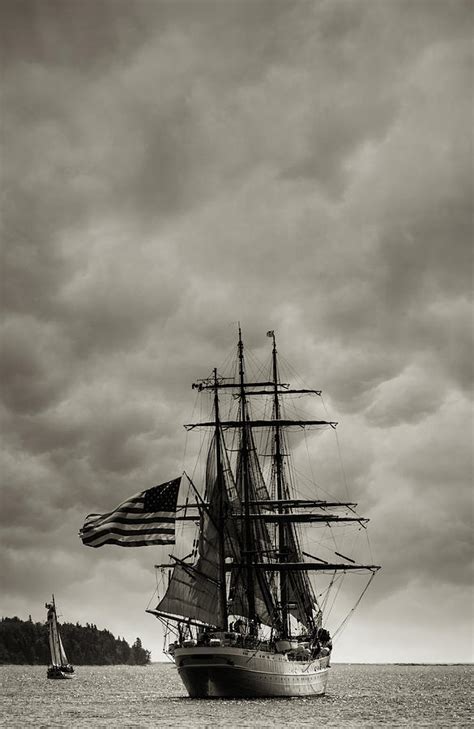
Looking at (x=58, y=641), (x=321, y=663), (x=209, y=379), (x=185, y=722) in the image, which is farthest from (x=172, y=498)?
(x=58, y=641)

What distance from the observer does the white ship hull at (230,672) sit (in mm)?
87250

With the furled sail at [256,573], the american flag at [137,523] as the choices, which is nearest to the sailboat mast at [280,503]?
the furled sail at [256,573]

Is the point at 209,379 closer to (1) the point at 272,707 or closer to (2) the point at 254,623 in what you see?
(2) the point at 254,623

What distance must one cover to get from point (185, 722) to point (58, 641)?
10846 centimetres

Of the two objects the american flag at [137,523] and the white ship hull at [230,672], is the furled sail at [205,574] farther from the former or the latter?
the american flag at [137,523]

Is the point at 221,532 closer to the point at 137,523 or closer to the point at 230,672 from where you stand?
the point at 230,672

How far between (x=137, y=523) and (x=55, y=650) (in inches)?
4204

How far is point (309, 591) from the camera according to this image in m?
122

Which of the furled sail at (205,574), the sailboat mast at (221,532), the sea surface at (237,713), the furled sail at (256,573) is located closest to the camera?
the sea surface at (237,713)

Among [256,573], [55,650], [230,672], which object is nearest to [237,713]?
[230,672]

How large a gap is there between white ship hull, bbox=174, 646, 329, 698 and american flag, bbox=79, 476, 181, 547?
1237 cm

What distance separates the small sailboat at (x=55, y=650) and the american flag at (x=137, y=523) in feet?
327

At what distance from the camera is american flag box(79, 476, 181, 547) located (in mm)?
79625

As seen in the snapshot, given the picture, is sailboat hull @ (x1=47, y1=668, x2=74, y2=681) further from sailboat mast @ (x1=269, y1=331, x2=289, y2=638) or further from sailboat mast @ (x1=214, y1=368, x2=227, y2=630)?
sailboat mast @ (x1=214, y1=368, x2=227, y2=630)
